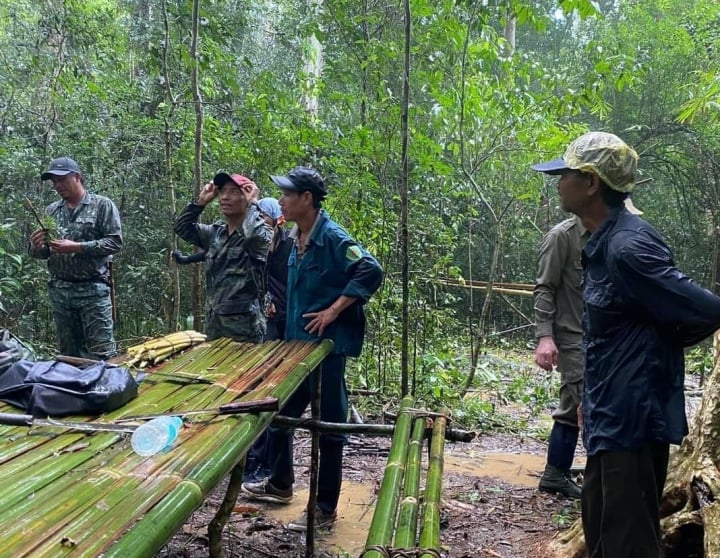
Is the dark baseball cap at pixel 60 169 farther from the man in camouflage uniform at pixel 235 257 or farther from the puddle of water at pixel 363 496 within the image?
the puddle of water at pixel 363 496

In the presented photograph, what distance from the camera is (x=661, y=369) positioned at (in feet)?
6.10

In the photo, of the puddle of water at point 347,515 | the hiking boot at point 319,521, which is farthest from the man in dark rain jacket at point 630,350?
the hiking boot at point 319,521

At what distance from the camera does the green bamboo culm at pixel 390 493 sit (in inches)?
54.6

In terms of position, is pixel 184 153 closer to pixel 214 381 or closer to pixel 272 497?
pixel 272 497

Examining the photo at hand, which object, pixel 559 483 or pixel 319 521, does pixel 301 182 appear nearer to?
pixel 319 521

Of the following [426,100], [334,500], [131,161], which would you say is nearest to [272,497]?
[334,500]

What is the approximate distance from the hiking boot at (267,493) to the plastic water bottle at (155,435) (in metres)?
1.99

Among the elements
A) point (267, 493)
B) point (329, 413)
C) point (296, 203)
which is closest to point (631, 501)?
point (329, 413)

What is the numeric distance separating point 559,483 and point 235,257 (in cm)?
234

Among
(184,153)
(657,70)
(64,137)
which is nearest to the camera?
(184,153)

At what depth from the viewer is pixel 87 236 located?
4.23 meters

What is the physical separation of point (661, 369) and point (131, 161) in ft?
20.9

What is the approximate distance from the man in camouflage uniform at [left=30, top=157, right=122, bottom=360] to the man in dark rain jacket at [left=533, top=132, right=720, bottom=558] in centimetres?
330

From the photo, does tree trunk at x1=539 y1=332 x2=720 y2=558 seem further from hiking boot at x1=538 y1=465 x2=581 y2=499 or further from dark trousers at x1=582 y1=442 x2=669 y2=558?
hiking boot at x1=538 y1=465 x2=581 y2=499
